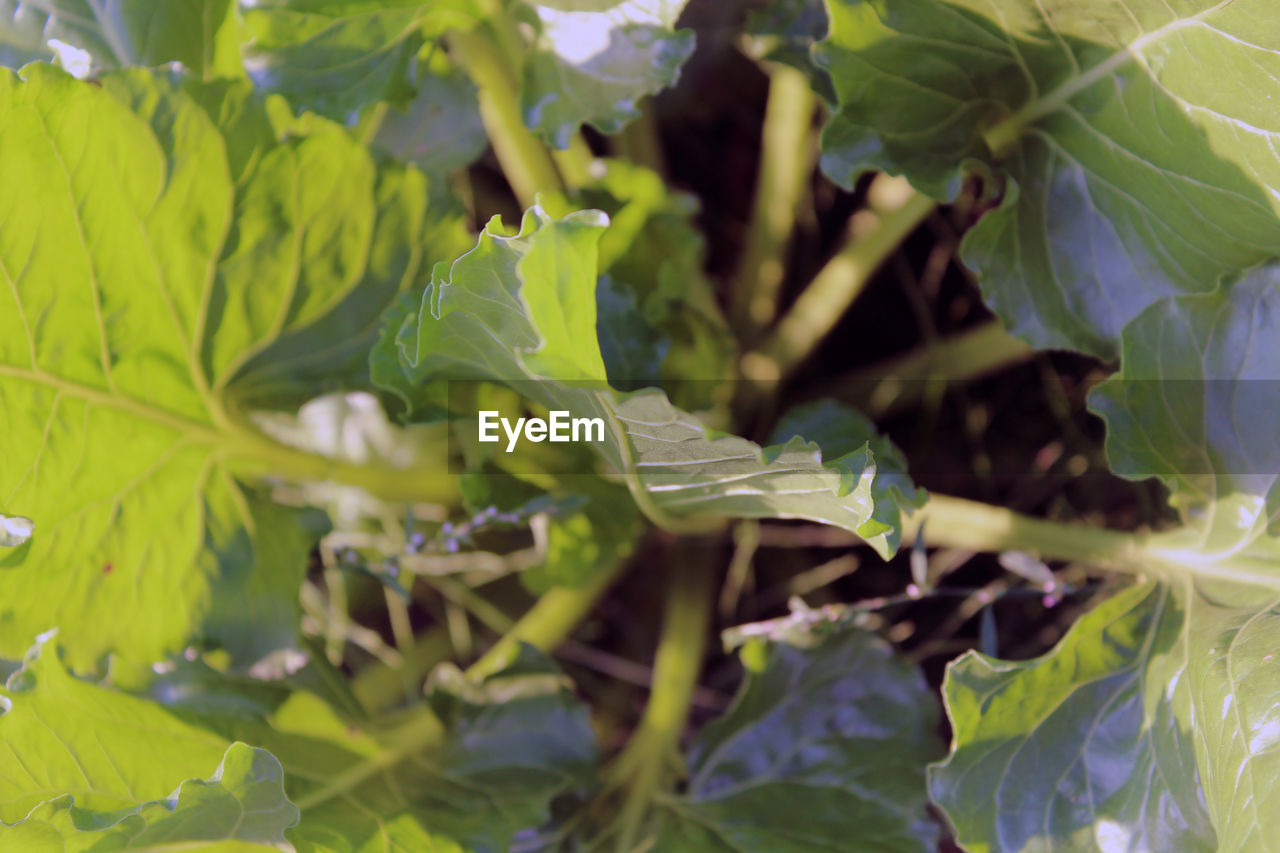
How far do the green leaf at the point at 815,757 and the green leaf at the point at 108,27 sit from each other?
23.9 inches

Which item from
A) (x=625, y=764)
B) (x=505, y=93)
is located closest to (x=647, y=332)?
(x=505, y=93)

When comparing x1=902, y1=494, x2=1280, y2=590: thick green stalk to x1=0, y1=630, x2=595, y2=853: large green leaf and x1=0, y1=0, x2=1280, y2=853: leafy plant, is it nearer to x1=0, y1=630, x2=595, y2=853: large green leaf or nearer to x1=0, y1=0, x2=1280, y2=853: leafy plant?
x1=0, y1=0, x2=1280, y2=853: leafy plant

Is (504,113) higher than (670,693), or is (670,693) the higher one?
(504,113)

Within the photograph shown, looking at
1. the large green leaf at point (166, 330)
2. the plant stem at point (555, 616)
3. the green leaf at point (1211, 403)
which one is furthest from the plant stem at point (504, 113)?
the green leaf at point (1211, 403)

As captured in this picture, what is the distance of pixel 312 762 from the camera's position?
67 cm

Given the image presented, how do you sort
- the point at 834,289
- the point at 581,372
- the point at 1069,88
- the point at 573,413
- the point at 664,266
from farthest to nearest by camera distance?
the point at 834,289, the point at 664,266, the point at 1069,88, the point at 573,413, the point at 581,372

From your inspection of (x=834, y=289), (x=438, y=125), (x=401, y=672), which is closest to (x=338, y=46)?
(x=438, y=125)

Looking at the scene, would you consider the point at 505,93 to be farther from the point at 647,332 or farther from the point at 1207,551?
the point at 1207,551

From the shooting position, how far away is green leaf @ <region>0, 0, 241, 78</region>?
70cm

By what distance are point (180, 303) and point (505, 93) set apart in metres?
0.30

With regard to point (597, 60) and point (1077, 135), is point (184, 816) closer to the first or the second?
point (597, 60)

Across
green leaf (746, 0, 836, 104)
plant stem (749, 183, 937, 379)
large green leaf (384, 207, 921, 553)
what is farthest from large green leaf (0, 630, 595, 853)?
green leaf (746, 0, 836, 104)
